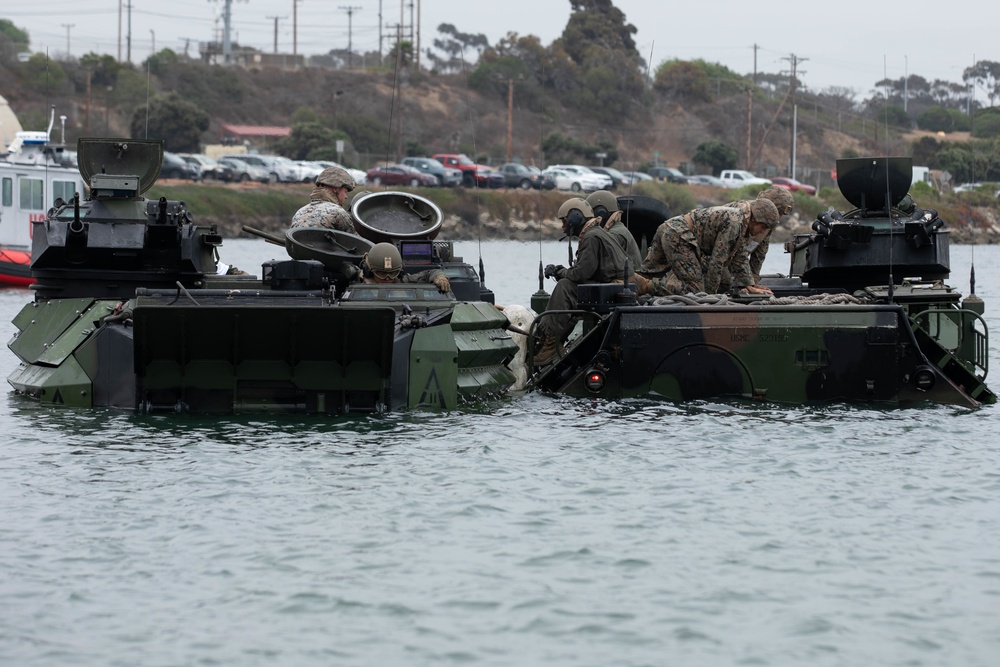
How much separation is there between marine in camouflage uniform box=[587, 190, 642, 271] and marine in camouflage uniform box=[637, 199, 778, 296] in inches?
26.7

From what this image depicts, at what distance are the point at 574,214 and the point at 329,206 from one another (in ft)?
8.29

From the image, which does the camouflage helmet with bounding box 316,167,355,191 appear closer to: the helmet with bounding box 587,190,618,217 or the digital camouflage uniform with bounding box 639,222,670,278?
the helmet with bounding box 587,190,618,217

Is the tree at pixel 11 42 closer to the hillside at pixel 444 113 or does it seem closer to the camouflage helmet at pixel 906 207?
the hillside at pixel 444 113

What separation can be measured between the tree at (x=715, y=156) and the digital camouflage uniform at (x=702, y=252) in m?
79.9

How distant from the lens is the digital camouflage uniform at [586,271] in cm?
1717

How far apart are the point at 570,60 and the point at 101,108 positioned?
34.4 metres

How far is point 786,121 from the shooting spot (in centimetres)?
11469

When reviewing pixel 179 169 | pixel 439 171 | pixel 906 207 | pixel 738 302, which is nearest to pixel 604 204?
pixel 738 302

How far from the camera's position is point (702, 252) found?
16.8 m

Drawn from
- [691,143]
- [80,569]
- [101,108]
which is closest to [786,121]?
[691,143]

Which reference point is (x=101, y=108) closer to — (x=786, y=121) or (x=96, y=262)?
(x=786, y=121)

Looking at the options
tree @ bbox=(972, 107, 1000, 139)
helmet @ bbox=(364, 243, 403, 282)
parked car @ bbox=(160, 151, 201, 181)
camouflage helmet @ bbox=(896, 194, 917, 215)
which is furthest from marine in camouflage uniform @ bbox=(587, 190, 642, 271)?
tree @ bbox=(972, 107, 1000, 139)

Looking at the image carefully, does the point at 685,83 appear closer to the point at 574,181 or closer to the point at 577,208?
the point at 574,181

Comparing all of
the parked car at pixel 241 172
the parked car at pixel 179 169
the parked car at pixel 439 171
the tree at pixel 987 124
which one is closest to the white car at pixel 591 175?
the parked car at pixel 439 171
